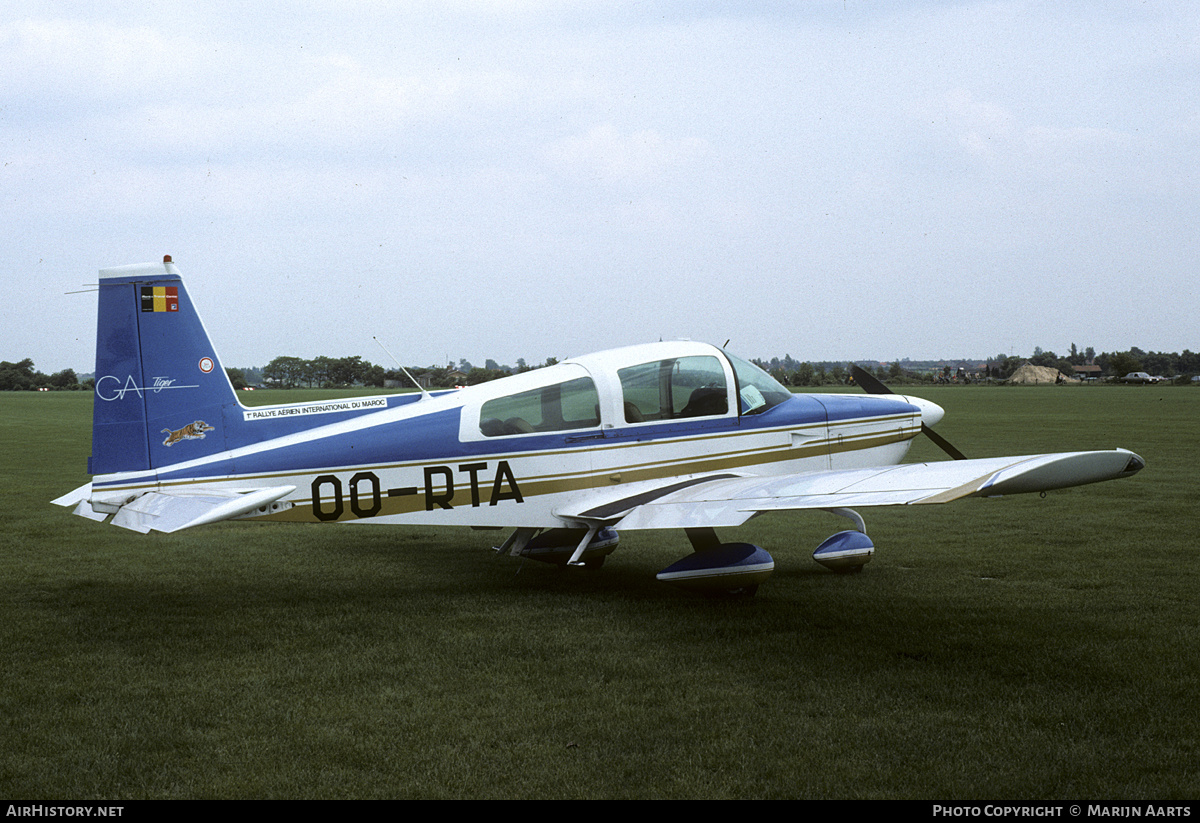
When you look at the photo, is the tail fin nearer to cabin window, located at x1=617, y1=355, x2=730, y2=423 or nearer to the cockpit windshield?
cabin window, located at x1=617, y1=355, x2=730, y2=423

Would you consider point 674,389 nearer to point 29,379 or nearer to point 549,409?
point 549,409

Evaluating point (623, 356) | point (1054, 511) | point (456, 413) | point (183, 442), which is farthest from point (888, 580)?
point (183, 442)

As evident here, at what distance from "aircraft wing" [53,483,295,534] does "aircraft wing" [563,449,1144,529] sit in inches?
99.3

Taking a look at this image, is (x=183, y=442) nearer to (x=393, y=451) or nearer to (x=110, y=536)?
(x=393, y=451)

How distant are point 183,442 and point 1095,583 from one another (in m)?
7.56

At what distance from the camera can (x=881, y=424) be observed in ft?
27.7

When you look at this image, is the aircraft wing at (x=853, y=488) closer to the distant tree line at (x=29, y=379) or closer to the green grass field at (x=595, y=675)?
the green grass field at (x=595, y=675)

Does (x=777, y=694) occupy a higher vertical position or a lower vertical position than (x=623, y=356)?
lower

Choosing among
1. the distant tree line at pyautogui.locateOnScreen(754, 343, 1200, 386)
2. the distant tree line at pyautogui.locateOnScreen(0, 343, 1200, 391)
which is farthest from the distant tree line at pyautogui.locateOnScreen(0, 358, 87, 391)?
the distant tree line at pyautogui.locateOnScreen(754, 343, 1200, 386)

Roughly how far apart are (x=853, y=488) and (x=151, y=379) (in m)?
5.37

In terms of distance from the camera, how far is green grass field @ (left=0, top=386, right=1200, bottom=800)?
158 inches

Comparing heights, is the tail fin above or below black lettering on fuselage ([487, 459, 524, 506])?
above

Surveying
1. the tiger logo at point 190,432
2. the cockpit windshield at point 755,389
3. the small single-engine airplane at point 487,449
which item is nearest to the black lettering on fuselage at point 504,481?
the small single-engine airplane at point 487,449

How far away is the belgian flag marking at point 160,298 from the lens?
697cm
